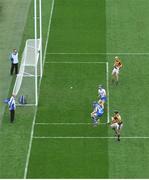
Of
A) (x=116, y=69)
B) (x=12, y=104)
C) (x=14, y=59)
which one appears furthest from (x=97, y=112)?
(x=14, y=59)

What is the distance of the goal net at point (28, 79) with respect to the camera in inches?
1589

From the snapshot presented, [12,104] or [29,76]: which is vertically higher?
[29,76]

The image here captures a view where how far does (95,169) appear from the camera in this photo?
34.0 meters

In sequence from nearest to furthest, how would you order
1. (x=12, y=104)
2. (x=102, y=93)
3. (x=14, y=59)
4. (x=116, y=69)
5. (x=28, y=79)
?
1. (x=12, y=104)
2. (x=102, y=93)
3. (x=116, y=69)
4. (x=28, y=79)
5. (x=14, y=59)

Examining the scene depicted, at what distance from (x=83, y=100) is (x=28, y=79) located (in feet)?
12.1

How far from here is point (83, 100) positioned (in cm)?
4050

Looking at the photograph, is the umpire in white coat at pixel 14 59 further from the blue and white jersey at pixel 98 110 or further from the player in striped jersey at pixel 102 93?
the blue and white jersey at pixel 98 110

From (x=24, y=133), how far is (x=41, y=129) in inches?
36.5

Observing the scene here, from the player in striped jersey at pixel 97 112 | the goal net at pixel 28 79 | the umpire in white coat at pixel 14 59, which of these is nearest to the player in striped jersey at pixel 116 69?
the player in striped jersey at pixel 97 112

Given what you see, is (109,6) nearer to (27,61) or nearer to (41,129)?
(27,61)

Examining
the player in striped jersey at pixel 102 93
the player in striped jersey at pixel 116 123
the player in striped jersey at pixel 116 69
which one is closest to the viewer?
the player in striped jersey at pixel 116 123

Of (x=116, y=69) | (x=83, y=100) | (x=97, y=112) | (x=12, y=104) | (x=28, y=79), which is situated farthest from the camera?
(x=28, y=79)

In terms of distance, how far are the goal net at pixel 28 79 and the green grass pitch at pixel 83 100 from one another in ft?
1.77

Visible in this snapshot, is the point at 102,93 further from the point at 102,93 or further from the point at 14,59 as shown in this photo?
the point at 14,59
